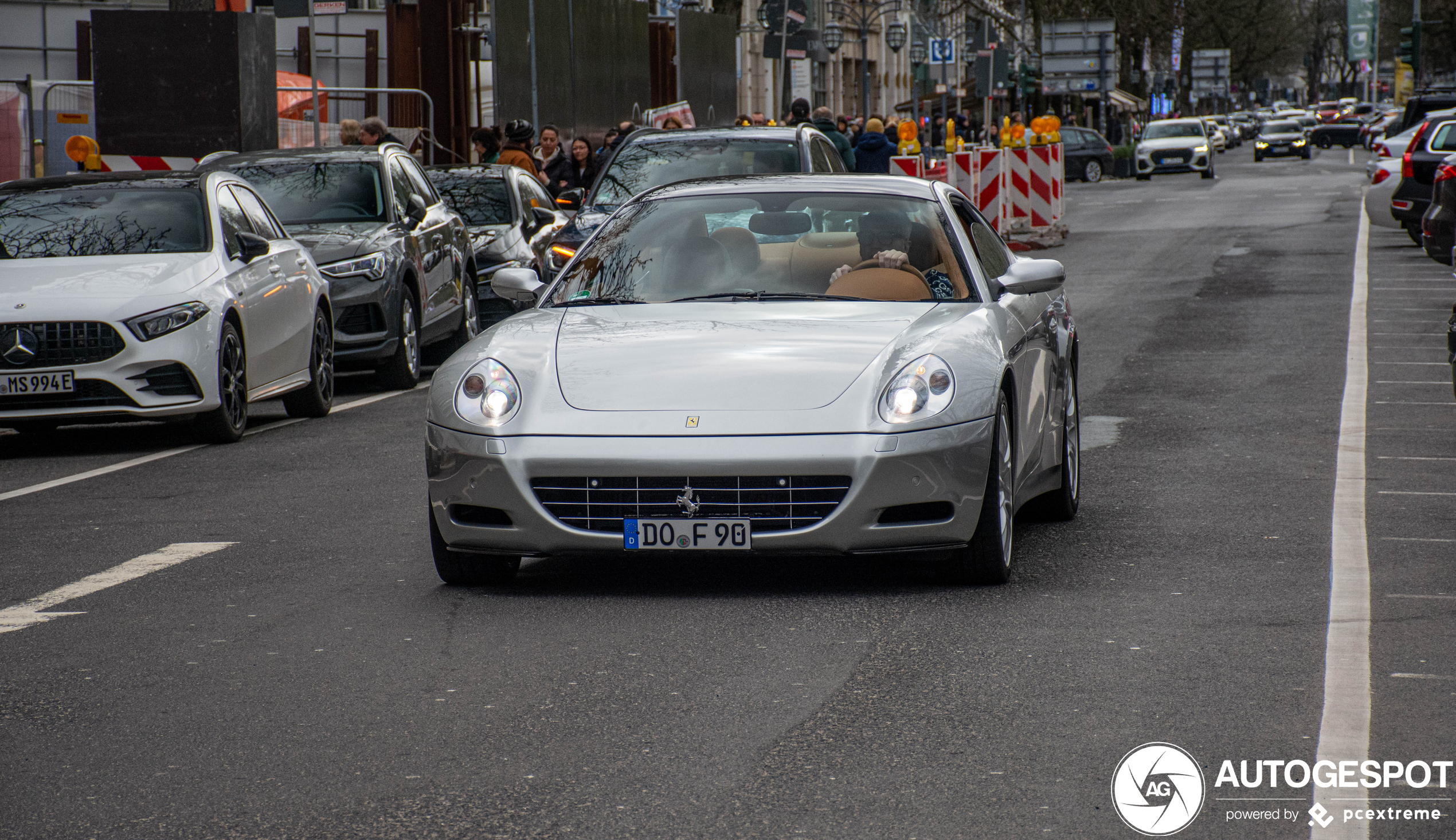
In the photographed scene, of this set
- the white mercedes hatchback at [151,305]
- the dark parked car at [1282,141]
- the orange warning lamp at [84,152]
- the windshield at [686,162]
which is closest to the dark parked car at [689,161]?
the windshield at [686,162]

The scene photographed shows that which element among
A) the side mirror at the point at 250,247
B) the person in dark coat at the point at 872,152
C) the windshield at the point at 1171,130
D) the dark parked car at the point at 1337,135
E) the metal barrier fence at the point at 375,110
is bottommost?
the side mirror at the point at 250,247

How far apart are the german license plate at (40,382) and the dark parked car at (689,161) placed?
4946mm

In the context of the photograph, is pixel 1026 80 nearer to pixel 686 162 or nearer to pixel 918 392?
pixel 686 162

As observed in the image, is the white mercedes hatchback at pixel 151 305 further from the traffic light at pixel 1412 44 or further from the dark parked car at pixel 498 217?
the traffic light at pixel 1412 44

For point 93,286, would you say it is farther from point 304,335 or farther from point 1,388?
point 304,335

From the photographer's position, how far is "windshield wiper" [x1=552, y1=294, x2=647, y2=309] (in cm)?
752

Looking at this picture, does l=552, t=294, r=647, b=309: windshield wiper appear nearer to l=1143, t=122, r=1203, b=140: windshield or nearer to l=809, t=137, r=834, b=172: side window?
l=809, t=137, r=834, b=172: side window

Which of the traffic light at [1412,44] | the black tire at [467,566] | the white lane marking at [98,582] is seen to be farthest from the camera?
the traffic light at [1412,44]

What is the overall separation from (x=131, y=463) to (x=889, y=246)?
4.88 m

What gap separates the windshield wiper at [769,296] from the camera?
745cm

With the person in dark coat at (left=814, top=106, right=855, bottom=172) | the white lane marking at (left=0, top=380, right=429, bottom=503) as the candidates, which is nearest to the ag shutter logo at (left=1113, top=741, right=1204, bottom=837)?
the white lane marking at (left=0, top=380, right=429, bottom=503)

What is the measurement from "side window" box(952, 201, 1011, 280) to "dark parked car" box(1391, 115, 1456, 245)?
1883 cm

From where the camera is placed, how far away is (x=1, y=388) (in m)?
10.8

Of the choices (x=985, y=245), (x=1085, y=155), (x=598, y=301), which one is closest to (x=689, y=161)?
(x=985, y=245)
